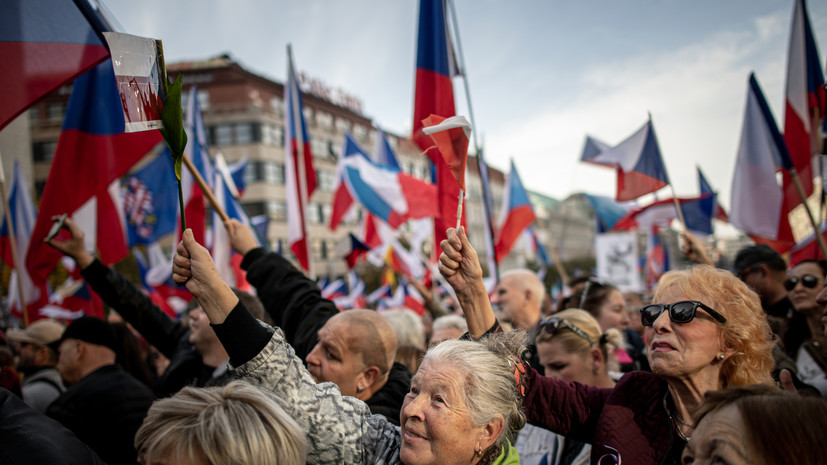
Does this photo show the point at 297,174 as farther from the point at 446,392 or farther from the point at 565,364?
the point at 446,392

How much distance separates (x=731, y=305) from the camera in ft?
6.59

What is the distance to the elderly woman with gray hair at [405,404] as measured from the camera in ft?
5.42

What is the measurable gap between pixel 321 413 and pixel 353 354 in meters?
0.67

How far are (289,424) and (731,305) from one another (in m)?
1.64

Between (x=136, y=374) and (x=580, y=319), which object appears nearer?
(x=580, y=319)

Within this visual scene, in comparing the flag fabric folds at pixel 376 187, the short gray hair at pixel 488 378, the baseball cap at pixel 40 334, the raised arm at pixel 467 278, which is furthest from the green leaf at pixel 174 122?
the flag fabric folds at pixel 376 187

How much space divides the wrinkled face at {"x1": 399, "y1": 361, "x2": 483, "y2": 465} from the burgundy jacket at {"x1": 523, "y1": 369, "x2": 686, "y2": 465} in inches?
15.6

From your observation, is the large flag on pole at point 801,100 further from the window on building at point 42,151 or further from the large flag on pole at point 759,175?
the window on building at point 42,151

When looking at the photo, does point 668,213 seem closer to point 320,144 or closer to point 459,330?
point 459,330

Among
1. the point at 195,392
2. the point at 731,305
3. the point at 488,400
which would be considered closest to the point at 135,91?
the point at 195,392

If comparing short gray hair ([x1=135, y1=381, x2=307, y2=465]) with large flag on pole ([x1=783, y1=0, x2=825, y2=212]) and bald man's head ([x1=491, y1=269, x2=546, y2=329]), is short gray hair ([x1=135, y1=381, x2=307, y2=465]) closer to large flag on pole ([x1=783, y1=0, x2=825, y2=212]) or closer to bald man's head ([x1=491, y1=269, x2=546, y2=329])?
bald man's head ([x1=491, y1=269, x2=546, y2=329])

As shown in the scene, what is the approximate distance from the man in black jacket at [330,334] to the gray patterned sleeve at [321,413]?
0.52 metres

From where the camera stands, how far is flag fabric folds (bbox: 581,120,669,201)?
17.5 ft

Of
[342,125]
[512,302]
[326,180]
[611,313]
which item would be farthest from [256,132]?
[611,313]
